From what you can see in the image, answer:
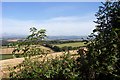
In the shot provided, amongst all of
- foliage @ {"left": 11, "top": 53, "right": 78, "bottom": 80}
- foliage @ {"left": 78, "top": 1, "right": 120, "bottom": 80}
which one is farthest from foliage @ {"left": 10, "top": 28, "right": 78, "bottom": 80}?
foliage @ {"left": 78, "top": 1, "right": 120, "bottom": 80}

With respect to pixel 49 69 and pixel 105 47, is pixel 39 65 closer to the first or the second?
pixel 49 69

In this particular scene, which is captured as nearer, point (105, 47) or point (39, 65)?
point (105, 47)

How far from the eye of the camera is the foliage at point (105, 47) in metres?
6.39

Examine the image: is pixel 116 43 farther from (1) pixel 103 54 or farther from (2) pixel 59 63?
(2) pixel 59 63

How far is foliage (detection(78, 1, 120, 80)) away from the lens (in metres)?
6.39

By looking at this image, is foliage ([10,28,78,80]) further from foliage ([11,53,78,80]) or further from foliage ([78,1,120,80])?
foliage ([78,1,120,80])

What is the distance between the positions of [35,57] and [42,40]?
64 centimetres

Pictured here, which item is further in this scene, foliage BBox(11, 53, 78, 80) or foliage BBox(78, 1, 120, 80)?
foliage BBox(11, 53, 78, 80)

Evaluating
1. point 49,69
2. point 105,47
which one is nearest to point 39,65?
point 49,69

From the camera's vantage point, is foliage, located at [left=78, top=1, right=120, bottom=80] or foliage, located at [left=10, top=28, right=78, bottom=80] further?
foliage, located at [left=10, top=28, right=78, bottom=80]

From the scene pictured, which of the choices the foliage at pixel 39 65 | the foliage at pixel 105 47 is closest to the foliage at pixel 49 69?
the foliage at pixel 39 65

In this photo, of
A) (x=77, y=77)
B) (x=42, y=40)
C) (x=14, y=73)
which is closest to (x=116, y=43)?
(x=77, y=77)

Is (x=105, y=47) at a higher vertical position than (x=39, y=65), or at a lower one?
higher

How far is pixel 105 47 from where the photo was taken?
6527 millimetres
